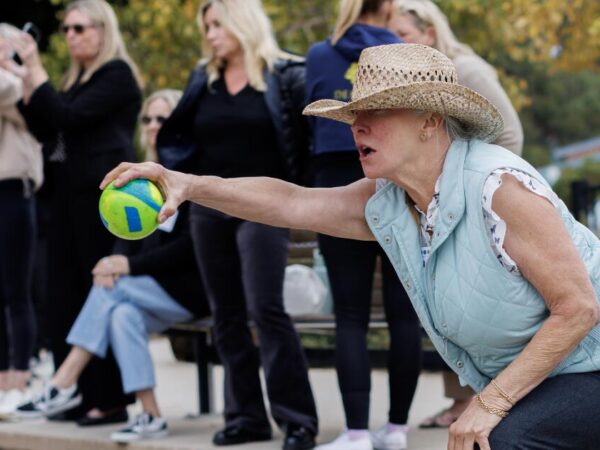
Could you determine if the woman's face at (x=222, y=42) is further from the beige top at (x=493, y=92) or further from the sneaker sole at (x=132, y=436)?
the sneaker sole at (x=132, y=436)

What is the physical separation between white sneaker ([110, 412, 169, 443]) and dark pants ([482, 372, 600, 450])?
3.20 meters

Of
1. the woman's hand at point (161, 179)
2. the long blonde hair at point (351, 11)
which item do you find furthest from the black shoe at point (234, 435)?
the woman's hand at point (161, 179)

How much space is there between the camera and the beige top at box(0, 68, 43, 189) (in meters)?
7.26

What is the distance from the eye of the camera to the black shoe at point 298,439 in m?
5.76

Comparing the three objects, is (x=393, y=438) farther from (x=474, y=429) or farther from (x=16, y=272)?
(x=16, y=272)

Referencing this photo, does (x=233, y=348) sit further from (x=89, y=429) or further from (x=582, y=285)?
(x=582, y=285)

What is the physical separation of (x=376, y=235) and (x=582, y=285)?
67cm

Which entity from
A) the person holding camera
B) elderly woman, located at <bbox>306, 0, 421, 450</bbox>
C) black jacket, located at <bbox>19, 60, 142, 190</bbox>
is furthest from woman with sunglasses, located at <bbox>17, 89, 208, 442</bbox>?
elderly woman, located at <bbox>306, 0, 421, 450</bbox>

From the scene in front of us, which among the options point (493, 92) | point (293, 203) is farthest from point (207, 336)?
point (293, 203)

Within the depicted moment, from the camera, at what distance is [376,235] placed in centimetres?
390

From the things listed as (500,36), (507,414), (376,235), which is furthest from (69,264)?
(500,36)

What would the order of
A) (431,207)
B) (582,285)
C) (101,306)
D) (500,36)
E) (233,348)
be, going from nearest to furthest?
1. (582,285)
2. (431,207)
3. (233,348)
4. (101,306)
5. (500,36)

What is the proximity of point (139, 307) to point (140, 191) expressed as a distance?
3.14 m

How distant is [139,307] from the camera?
22.0 feet
